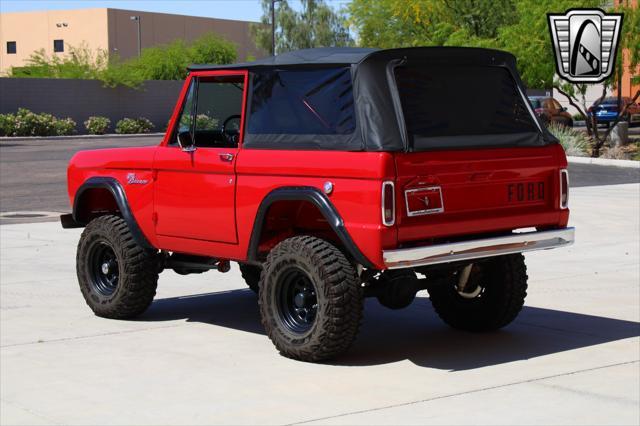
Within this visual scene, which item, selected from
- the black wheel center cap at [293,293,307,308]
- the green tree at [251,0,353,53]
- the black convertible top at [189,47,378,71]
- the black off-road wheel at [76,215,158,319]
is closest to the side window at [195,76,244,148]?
the black convertible top at [189,47,378,71]

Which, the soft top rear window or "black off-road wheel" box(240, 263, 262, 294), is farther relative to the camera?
"black off-road wheel" box(240, 263, 262, 294)

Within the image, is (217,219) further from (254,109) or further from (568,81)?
(568,81)

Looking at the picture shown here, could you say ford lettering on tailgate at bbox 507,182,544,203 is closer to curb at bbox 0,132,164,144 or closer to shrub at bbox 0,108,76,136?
curb at bbox 0,132,164,144

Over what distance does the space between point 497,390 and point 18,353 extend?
11.6ft

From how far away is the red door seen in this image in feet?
30.8

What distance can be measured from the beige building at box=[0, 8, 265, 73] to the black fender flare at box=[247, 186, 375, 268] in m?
99.7

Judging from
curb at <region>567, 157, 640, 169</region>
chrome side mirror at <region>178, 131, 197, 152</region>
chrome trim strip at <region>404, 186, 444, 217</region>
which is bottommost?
curb at <region>567, 157, 640, 169</region>

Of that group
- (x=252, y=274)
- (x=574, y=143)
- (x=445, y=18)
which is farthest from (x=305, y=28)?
(x=252, y=274)

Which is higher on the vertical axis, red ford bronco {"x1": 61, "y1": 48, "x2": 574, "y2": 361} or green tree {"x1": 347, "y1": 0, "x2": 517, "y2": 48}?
green tree {"x1": 347, "y1": 0, "x2": 517, "y2": 48}

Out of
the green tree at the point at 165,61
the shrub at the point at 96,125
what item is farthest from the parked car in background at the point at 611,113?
the shrub at the point at 96,125

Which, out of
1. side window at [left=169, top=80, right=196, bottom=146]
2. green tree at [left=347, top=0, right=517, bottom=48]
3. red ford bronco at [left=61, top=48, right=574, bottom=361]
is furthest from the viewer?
green tree at [left=347, top=0, right=517, bottom=48]

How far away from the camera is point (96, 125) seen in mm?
57312

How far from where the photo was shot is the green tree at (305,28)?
98.6 m

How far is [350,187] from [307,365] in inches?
A: 52.2
